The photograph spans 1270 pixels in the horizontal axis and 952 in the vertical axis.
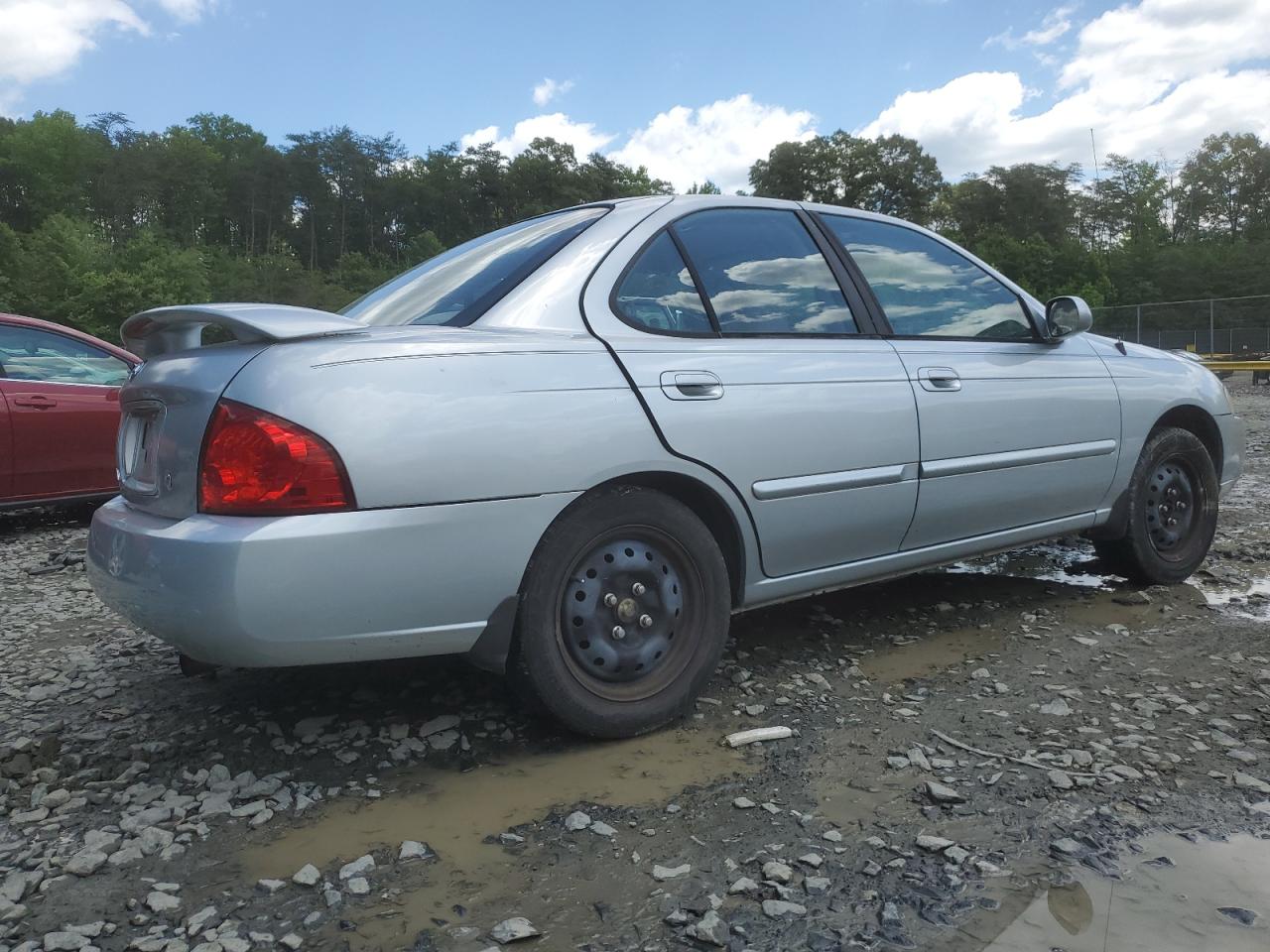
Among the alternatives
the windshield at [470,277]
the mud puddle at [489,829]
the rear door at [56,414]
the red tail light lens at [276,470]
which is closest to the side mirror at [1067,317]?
the windshield at [470,277]

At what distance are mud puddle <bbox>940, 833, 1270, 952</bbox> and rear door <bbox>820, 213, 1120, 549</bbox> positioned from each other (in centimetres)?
157

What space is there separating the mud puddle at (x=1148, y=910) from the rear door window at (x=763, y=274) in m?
1.82

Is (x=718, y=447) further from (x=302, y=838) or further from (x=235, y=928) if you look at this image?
(x=235, y=928)

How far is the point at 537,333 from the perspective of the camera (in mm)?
2762

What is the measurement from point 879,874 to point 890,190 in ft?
248

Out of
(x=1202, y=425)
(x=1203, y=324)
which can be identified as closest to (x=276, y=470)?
(x=1202, y=425)

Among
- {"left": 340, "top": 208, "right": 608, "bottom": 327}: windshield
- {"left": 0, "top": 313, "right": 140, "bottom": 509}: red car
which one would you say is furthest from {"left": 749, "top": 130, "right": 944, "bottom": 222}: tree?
{"left": 340, "top": 208, "right": 608, "bottom": 327}: windshield

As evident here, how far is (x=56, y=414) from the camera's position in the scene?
6664 mm

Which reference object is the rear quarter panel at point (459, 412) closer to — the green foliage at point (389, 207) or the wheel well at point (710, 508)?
the wheel well at point (710, 508)

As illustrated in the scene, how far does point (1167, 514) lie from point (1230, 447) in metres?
0.57

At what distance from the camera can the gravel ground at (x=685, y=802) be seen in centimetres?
197

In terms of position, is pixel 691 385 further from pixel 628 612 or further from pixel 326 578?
pixel 326 578

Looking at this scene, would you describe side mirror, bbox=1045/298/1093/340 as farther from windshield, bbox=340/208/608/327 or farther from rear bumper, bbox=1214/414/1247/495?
windshield, bbox=340/208/608/327

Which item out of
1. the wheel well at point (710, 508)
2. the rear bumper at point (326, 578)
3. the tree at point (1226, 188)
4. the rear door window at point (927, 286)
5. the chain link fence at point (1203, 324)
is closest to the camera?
the rear bumper at point (326, 578)
